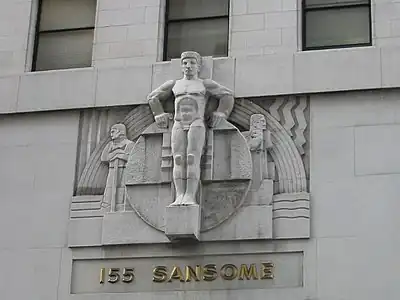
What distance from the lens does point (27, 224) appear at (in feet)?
62.8

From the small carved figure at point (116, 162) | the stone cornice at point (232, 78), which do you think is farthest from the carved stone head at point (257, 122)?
the small carved figure at point (116, 162)

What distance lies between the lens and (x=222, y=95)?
18.9 m

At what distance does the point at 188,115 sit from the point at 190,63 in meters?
1.04

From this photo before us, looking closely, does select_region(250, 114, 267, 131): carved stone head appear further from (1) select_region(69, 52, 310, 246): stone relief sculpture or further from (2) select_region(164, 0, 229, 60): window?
(2) select_region(164, 0, 229, 60): window

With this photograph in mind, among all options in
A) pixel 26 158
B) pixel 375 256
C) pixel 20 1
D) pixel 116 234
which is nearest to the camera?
pixel 375 256

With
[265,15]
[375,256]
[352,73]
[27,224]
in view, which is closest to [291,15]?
[265,15]

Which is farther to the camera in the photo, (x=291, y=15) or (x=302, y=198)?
(x=291, y=15)

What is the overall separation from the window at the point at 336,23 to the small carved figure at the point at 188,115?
6.71 ft

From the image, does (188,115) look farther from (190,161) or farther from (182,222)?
(182,222)

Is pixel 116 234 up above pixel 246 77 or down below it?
below

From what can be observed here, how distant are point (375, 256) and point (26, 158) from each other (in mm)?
6781

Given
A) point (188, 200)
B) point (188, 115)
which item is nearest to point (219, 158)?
point (188, 115)

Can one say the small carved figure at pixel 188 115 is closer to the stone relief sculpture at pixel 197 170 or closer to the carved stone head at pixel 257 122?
the stone relief sculpture at pixel 197 170

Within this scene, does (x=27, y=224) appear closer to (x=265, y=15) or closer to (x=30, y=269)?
(x=30, y=269)
